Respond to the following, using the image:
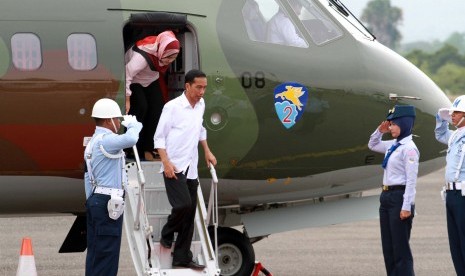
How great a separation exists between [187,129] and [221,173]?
4.65ft

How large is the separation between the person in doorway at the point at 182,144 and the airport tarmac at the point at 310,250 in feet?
12.9

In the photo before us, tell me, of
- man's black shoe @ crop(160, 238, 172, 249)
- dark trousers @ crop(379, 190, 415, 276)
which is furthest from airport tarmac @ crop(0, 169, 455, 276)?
man's black shoe @ crop(160, 238, 172, 249)

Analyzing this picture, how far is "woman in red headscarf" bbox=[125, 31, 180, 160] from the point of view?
13.8 meters

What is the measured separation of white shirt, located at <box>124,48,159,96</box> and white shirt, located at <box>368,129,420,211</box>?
265cm

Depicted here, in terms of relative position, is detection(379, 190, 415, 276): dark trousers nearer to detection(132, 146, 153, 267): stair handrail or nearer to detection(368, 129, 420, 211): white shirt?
detection(368, 129, 420, 211): white shirt

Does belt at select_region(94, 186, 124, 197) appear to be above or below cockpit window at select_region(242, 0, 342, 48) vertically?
below

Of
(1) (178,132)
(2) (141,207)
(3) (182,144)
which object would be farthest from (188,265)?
(1) (178,132)

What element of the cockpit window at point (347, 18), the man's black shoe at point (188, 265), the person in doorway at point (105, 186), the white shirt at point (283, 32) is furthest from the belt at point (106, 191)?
the cockpit window at point (347, 18)

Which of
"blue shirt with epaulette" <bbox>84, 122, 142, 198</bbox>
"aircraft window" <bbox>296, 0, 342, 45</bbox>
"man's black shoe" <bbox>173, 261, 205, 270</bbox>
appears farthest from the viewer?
"aircraft window" <bbox>296, 0, 342, 45</bbox>

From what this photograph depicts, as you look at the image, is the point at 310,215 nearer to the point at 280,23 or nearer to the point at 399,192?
the point at 399,192

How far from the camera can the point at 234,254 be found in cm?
1492

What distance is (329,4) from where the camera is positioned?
15250mm

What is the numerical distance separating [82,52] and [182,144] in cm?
165

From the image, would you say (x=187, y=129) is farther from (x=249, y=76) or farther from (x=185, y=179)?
(x=249, y=76)
